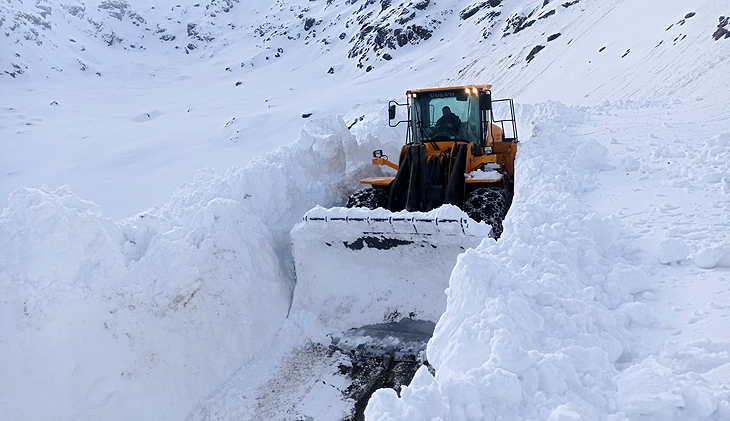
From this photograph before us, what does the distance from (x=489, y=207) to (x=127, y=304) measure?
12.1ft

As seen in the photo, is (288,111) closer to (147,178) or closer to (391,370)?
(147,178)

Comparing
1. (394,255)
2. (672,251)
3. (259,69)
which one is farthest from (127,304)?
(259,69)

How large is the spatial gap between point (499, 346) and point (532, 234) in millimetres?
1717

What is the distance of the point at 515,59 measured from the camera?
3388cm

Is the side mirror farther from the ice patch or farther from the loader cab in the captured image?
the ice patch

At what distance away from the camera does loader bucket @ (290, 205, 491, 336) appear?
575cm

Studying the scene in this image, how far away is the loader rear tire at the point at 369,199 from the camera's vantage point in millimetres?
7129

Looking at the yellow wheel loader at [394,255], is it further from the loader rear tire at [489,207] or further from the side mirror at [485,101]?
the side mirror at [485,101]

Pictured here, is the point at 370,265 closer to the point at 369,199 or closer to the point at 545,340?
the point at 369,199

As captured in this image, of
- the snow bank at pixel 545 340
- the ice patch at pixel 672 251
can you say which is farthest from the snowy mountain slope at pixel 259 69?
the snow bank at pixel 545 340

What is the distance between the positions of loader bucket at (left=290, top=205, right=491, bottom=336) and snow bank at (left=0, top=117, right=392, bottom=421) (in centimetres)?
39

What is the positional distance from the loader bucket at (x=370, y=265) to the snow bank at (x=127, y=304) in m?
0.39

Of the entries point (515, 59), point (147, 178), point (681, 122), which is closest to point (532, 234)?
point (681, 122)

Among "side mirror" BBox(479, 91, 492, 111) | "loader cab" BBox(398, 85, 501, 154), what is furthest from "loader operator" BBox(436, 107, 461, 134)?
"side mirror" BBox(479, 91, 492, 111)
